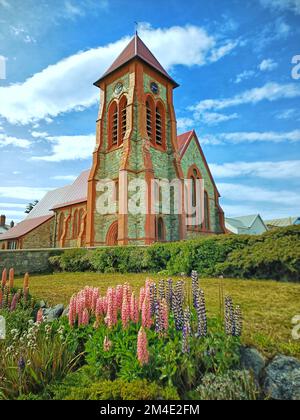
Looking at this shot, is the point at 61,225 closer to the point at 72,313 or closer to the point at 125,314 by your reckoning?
the point at 72,313

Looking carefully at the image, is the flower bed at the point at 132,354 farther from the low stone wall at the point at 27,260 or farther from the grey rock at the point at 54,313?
the low stone wall at the point at 27,260

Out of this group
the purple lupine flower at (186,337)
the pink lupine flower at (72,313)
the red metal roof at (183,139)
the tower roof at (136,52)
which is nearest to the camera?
the purple lupine flower at (186,337)

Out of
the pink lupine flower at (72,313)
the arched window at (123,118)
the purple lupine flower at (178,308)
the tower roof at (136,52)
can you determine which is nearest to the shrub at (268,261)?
the purple lupine flower at (178,308)

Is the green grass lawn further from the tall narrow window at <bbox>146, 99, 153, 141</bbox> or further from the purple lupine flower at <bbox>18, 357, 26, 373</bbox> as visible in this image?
the tall narrow window at <bbox>146, 99, 153, 141</bbox>

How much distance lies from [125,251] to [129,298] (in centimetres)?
948

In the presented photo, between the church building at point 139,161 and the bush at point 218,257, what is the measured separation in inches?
187

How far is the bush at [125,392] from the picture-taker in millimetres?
2248

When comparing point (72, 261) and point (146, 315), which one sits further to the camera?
point (72, 261)

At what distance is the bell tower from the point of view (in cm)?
1791

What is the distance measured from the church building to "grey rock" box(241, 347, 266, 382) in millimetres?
14255

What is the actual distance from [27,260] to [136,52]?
56.6 feet

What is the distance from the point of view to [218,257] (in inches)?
377

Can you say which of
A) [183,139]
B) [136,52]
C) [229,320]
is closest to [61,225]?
[183,139]
